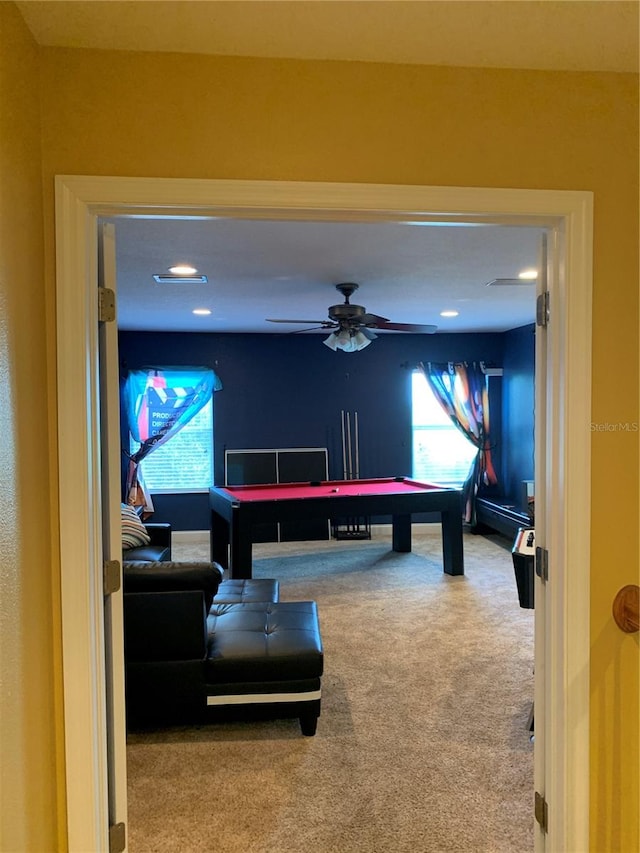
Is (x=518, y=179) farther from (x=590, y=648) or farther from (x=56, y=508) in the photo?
(x=56, y=508)

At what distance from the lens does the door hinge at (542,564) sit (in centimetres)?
157

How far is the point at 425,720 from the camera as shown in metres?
2.64

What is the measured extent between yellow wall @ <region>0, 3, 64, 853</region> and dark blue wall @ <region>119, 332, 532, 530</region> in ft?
16.6

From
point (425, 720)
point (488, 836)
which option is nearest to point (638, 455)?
point (488, 836)

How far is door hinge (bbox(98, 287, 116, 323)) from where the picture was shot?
4.75ft

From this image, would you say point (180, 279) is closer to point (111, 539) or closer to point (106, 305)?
point (106, 305)

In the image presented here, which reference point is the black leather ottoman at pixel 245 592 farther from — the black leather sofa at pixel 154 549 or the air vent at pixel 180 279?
the air vent at pixel 180 279

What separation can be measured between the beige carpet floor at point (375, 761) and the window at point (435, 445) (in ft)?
9.79

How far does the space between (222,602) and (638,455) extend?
95.3 inches

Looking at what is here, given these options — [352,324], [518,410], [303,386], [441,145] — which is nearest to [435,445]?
[518,410]

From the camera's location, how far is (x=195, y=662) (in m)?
2.46

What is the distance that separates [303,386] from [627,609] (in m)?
5.22

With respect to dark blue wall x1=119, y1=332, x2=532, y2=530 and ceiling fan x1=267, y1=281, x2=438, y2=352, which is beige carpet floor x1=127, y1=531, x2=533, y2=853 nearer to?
ceiling fan x1=267, y1=281, x2=438, y2=352

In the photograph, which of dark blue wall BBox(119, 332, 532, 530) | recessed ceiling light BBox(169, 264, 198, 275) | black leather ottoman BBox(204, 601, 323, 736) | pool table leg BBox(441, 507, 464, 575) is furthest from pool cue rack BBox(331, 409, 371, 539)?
black leather ottoman BBox(204, 601, 323, 736)
